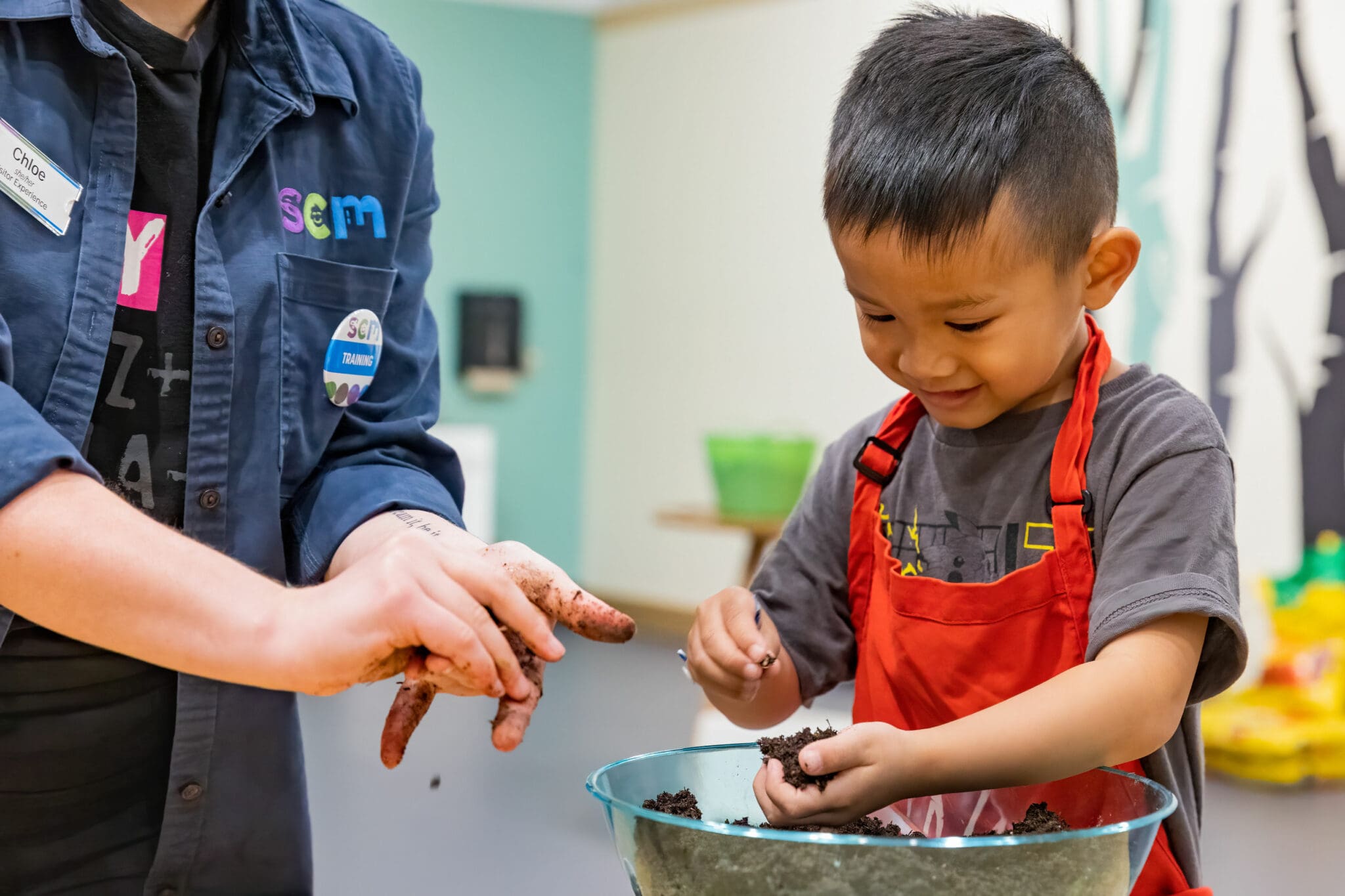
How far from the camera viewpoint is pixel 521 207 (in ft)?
19.0

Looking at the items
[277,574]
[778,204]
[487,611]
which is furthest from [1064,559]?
[778,204]

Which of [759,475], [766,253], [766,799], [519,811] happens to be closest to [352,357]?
[766,799]

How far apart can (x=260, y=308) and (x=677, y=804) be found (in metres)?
0.51

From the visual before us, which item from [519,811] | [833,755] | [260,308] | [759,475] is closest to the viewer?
[833,755]

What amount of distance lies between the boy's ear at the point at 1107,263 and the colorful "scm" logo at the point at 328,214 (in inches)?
22.6

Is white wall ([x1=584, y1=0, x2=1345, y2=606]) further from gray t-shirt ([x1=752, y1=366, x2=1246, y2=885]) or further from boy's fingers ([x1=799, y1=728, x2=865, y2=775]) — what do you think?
boy's fingers ([x1=799, y1=728, x2=865, y2=775])

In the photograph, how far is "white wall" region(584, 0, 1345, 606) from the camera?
374cm

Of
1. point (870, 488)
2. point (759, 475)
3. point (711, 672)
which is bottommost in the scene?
point (759, 475)

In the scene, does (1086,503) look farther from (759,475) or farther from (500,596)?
(759,475)

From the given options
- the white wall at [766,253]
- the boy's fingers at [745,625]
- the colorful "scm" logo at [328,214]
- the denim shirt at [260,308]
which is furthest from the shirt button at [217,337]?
the white wall at [766,253]

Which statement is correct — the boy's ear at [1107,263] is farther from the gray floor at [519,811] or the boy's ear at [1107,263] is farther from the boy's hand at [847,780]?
the gray floor at [519,811]

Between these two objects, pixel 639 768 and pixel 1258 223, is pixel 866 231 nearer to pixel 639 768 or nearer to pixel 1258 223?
pixel 639 768

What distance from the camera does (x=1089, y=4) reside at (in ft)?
13.6

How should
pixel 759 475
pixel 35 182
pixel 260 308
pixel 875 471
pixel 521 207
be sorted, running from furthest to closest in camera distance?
pixel 521 207 < pixel 759 475 < pixel 875 471 < pixel 260 308 < pixel 35 182
